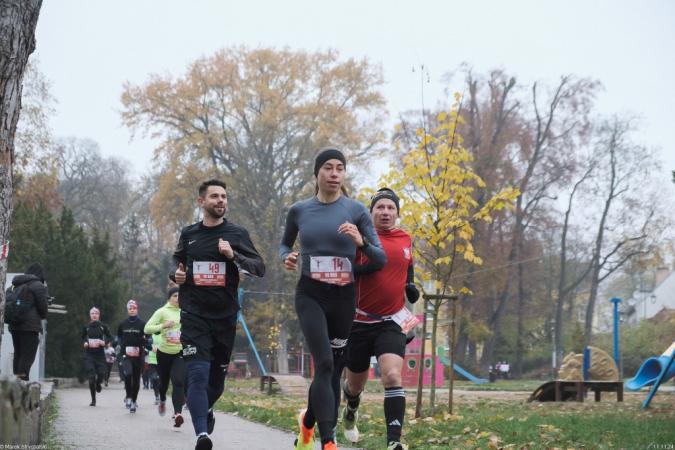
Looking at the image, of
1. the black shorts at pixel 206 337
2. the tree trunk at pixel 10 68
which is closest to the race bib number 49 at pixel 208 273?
the black shorts at pixel 206 337

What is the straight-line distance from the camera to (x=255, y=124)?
45062mm

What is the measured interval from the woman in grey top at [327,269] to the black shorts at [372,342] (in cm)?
41

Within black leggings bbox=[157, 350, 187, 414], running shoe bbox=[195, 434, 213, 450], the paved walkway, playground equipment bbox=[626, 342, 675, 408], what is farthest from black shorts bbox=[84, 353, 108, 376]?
running shoe bbox=[195, 434, 213, 450]

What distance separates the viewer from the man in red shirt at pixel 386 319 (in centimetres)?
705

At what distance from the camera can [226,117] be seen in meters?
45.3

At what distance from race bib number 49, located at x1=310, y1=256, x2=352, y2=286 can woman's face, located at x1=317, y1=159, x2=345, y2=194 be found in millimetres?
562

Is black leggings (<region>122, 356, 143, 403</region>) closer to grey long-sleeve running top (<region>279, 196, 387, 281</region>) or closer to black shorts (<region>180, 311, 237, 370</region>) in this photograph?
black shorts (<region>180, 311, 237, 370</region>)

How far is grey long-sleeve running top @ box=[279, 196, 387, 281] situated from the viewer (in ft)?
22.2

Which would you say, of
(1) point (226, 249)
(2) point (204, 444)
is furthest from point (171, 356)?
(2) point (204, 444)

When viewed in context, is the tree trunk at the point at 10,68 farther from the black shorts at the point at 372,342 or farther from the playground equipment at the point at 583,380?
the playground equipment at the point at 583,380

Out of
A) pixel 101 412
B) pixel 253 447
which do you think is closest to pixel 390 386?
pixel 253 447

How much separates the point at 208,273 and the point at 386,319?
4.82ft

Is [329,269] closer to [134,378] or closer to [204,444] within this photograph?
[204,444]

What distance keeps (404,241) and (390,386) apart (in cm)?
129
